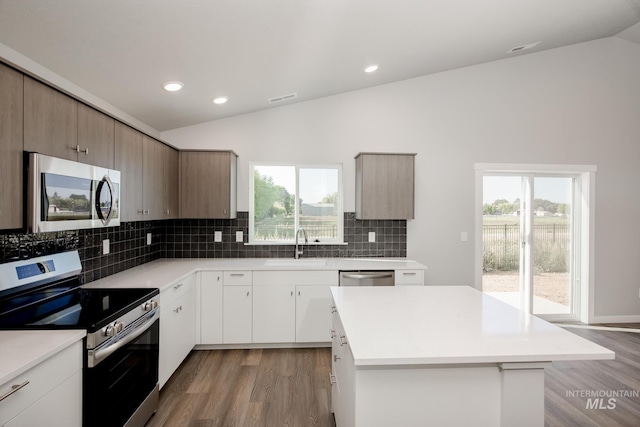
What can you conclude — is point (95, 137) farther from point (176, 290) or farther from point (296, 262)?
point (296, 262)

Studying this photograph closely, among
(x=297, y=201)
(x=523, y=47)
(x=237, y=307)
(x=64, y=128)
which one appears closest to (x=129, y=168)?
(x=64, y=128)

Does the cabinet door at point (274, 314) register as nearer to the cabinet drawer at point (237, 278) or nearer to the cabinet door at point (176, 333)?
the cabinet drawer at point (237, 278)

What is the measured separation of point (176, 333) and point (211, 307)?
0.54m

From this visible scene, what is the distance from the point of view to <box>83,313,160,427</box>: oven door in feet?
4.93

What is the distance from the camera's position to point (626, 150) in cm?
414

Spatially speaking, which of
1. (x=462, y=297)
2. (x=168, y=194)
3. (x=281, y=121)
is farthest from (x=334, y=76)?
(x=462, y=297)

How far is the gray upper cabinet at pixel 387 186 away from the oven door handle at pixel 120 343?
2283mm

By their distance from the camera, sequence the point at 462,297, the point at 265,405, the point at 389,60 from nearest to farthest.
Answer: the point at 462,297
the point at 265,405
the point at 389,60

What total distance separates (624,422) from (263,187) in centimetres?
371

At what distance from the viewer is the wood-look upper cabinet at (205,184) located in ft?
11.3

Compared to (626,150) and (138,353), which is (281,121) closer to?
(138,353)

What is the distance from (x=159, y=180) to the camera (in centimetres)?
300

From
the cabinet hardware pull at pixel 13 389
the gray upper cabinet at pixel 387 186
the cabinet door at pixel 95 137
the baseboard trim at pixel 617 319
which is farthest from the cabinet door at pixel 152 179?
the baseboard trim at pixel 617 319

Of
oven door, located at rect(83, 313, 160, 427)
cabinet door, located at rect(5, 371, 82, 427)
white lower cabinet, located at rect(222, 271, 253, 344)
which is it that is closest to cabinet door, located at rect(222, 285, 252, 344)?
white lower cabinet, located at rect(222, 271, 253, 344)
